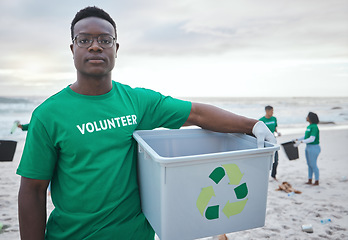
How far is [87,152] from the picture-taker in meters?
1.22

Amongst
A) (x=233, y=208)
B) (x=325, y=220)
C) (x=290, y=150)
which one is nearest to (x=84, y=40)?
(x=233, y=208)

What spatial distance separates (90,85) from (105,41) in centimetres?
22

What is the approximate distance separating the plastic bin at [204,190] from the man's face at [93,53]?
1.16 ft

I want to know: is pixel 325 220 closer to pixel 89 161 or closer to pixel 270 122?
pixel 270 122

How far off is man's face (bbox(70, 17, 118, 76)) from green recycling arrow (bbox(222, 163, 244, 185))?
0.70 metres

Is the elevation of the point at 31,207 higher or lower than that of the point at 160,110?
lower

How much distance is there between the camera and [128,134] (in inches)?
51.7

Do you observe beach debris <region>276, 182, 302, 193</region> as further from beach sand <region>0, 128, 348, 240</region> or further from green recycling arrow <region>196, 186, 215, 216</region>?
green recycling arrow <region>196, 186, 215, 216</region>

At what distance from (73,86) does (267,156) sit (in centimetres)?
95

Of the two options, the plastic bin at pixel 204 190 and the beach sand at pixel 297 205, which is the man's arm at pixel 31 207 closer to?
the plastic bin at pixel 204 190

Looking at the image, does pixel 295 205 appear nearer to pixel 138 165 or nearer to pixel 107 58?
pixel 138 165

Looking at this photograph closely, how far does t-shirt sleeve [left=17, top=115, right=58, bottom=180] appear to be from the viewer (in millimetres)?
1169

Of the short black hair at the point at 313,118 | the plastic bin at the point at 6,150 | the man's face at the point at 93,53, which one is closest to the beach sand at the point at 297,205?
the plastic bin at the point at 6,150

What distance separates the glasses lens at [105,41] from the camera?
1.26 meters
